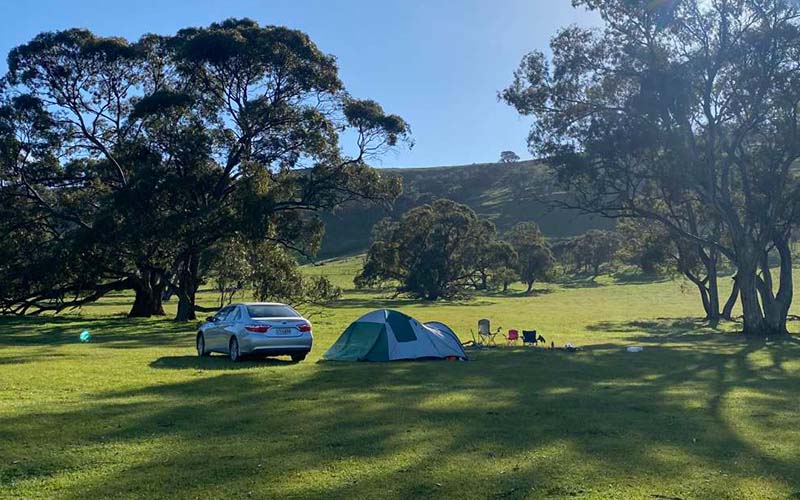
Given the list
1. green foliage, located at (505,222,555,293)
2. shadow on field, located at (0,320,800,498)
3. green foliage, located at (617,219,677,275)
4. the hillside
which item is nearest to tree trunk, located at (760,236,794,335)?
green foliage, located at (617,219,677,275)

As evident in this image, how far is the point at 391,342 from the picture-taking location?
18.0m

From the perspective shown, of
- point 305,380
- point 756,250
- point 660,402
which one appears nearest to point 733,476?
point 660,402

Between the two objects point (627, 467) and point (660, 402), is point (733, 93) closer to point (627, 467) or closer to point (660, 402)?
point (660, 402)

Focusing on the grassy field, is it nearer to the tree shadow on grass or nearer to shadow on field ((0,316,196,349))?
shadow on field ((0,316,196,349))

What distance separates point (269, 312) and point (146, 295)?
2364cm

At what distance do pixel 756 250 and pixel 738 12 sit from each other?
8930 millimetres

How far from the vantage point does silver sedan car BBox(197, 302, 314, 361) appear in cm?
1702

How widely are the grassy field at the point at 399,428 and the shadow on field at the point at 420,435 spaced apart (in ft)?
0.10

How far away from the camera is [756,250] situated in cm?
2730

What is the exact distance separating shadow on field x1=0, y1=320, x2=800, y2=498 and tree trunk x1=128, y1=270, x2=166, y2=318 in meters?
25.3

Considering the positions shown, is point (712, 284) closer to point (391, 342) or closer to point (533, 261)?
point (391, 342)

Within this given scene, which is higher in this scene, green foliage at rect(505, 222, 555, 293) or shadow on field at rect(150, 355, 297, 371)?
green foliage at rect(505, 222, 555, 293)

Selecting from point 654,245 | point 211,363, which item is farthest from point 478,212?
point 211,363

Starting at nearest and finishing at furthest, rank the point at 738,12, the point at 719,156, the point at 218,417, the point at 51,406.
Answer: the point at 218,417 < the point at 51,406 < the point at 738,12 < the point at 719,156
